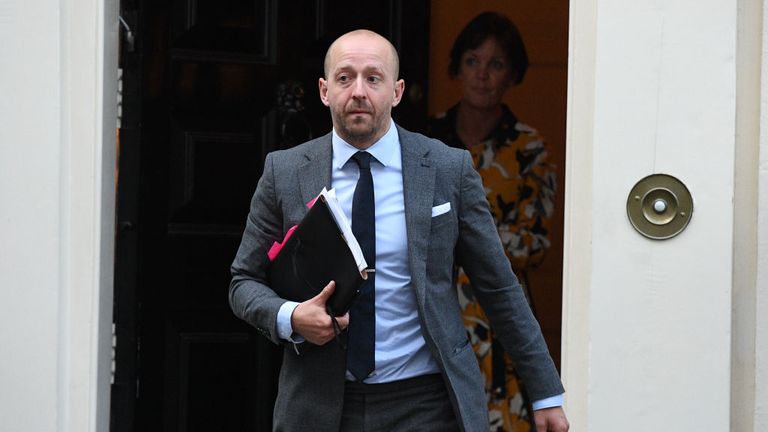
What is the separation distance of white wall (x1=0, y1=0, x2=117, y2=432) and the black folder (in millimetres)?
1080

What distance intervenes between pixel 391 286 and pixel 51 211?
1.34 meters

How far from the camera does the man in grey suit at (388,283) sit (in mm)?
3283

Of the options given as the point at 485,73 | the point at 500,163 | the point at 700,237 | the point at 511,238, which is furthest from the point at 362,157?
the point at 485,73

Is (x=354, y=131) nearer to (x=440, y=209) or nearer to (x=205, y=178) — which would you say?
(x=440, y=209)

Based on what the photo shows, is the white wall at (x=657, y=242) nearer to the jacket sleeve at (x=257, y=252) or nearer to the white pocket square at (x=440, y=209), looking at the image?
the white pocket square at (x=440, y=209)

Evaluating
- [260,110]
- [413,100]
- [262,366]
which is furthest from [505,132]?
[262,366]

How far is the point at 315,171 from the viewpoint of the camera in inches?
134

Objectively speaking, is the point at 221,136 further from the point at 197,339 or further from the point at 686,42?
the point at 686,42

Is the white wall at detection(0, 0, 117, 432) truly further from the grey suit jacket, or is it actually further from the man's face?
the man's face

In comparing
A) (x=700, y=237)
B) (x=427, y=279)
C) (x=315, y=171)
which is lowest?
(x=427, y=279)

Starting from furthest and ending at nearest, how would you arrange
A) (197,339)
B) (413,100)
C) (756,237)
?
(413,100), (197,339), (756,237)

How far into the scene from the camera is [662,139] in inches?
157

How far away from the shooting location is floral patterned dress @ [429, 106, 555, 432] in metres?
5.92

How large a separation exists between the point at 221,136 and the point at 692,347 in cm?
238
